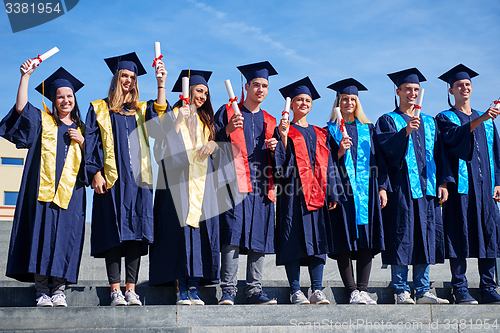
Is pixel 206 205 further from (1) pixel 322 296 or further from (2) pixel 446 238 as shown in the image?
(2) pixel 446 238

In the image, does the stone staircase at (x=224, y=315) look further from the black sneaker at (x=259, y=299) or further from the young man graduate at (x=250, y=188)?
the young man graduate at (x=250, y=188)

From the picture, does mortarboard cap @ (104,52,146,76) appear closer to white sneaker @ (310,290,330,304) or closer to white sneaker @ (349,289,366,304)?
white sneaker @ (310,290,330,304)

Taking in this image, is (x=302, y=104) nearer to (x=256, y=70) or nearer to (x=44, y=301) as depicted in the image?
(x=256, y=70)

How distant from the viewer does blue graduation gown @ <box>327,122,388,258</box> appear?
4402 mm

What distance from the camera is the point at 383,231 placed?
14.9 feet

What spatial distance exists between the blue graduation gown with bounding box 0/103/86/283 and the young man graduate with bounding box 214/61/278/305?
115cm

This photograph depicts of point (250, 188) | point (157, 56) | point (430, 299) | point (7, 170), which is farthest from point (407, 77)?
point (7, 170)

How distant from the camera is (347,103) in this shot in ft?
15.9

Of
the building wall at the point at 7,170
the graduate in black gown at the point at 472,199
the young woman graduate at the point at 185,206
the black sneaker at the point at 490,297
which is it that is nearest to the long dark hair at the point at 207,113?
the young woman graduate at the point at 185,206

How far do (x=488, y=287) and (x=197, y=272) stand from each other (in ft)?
8.72

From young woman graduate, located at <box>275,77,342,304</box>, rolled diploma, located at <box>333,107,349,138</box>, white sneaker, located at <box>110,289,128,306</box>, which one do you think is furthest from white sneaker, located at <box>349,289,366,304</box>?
white sneaker, located at <box>110,289,128,306</box>

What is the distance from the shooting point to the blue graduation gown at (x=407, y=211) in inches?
176

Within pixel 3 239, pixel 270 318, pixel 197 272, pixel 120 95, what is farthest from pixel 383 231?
pixel 3 239

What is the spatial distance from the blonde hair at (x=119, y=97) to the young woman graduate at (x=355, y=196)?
1787 millimetres
